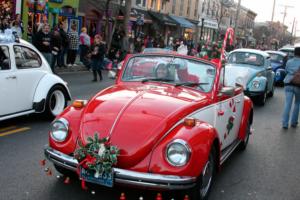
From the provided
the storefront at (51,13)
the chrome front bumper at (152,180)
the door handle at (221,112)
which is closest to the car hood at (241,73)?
the door handle at (221,112)

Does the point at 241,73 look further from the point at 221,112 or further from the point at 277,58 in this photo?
the point at 277,58

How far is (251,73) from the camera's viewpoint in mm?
Result: 12562

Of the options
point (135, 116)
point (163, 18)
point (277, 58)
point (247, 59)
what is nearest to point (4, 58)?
point (135, 116)

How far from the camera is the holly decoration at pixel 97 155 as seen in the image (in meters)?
3.94

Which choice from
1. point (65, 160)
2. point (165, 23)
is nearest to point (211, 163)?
point (65, 160)

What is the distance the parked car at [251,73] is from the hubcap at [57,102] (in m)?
5.00

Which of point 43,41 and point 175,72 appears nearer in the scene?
point 175,72

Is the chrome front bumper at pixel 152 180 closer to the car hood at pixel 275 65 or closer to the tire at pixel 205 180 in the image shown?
the tire at pixel 205 180

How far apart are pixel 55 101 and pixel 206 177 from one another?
4.56 m

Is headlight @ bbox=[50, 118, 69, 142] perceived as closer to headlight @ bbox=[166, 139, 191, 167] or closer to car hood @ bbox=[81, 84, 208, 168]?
car hood @ bbox=[81, 84, 208, 168]

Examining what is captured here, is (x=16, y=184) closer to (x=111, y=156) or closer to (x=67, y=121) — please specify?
(x=67, y=121)

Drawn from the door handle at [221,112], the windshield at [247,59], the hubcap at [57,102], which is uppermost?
the windshield at [247,59]

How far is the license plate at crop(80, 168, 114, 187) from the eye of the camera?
3.93 m

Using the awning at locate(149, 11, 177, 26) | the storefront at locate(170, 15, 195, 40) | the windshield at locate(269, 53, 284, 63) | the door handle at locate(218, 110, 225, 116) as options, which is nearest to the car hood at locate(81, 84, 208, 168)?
the door handle at locate(218, 110, 225, 116)
